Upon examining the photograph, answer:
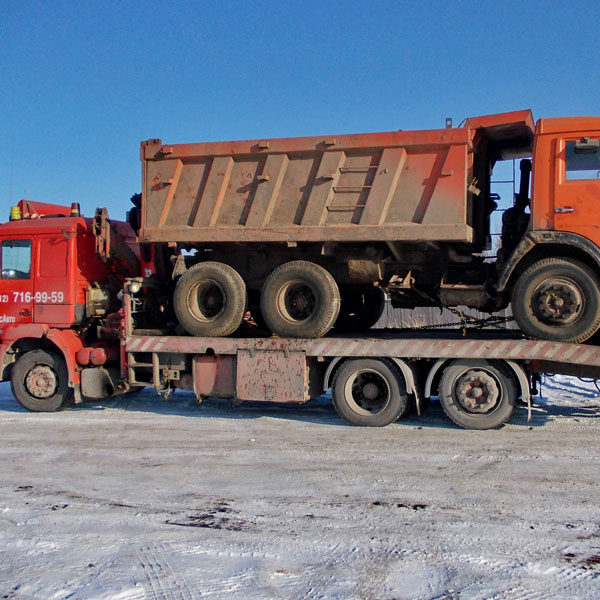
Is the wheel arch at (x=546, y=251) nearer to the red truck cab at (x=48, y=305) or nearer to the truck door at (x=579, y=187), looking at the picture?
the truck door at (x=579, y=187)

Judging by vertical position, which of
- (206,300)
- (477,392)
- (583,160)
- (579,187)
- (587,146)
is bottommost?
(477,392)

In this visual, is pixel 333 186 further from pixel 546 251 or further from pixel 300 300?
pixel 546 251

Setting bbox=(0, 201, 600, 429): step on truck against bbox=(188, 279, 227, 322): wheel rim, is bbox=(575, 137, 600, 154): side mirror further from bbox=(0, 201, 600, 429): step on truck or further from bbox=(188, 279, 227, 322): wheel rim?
bbox=(188, 279, 227, 322): wheel rim

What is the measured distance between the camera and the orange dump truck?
7812 millimetres

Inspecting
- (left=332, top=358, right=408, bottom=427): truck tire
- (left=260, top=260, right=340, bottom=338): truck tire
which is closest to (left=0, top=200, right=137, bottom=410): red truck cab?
(left=260, top=260, right=340, bottom=338): truck tire

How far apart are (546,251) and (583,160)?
1136 mm

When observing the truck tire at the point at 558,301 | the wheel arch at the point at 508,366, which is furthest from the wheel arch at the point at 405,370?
the truck tire at the point at 558,301

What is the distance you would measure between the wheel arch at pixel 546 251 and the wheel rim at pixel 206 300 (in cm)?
386

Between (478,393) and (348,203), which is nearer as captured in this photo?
(478,393)

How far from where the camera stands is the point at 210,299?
9609 millimetres

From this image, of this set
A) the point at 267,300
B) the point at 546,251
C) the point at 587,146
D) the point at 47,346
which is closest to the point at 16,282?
the point at 47,346

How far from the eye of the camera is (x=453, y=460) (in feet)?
22.4

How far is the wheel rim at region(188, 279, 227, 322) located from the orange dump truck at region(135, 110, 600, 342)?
0.02 meters

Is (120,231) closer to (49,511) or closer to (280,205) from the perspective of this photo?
(280,205)
